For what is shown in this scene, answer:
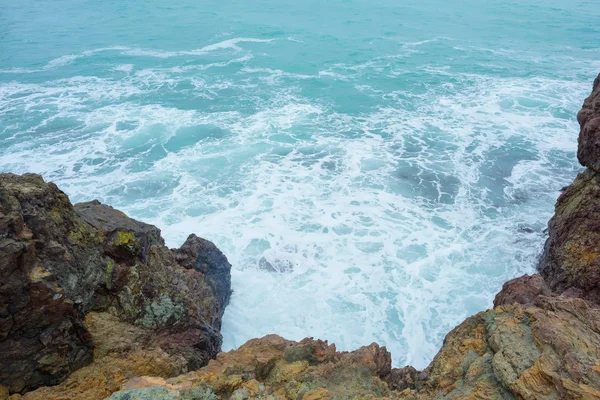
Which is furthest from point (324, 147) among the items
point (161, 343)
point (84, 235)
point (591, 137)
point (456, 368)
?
point (456, 368)

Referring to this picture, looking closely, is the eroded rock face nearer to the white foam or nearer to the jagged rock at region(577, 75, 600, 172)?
the white foam

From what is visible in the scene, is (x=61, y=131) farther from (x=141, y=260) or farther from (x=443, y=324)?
(x=443, y=324)

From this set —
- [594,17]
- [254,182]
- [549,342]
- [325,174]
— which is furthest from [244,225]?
[594,17]

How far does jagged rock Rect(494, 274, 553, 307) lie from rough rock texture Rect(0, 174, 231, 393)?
5752mm

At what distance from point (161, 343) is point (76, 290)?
166 centimetres

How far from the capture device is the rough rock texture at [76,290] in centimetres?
589

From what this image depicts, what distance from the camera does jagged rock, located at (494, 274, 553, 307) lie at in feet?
26.2

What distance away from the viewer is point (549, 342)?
5195 mm

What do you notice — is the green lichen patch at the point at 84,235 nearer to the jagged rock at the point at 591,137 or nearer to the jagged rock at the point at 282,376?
the jagged rock at the point at 282,376

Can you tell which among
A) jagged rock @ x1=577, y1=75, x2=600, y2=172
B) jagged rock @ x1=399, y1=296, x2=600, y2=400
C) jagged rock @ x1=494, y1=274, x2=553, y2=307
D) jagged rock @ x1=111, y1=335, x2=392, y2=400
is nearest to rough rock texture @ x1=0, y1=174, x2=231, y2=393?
jagged rock @ x1=111, y1=335, x2=392, y2=400

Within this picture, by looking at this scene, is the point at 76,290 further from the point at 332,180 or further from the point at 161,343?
the point at 332,180

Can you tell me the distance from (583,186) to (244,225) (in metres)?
11.0

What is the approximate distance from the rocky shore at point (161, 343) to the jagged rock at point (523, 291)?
3cm

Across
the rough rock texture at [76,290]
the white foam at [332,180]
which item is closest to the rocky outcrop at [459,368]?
the rough rock texture at [76,290]
